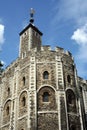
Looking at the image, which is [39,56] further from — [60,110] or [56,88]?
[60,110]

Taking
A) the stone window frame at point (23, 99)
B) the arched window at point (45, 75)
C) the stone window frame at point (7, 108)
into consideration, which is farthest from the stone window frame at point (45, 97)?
the stone window frame at point (7, 108)

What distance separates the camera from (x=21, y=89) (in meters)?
25.2

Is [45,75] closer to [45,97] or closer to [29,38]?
[45,97]

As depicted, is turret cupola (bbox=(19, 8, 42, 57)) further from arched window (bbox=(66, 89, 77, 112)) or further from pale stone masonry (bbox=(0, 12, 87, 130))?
arched window (bbox=(66, 89, 77, 112))

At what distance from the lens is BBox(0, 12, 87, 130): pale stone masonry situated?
22422 millimetres

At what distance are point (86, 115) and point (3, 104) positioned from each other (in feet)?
31.2

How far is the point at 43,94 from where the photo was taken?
78.2 feet

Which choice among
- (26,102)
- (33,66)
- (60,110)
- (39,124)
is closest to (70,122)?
(60,110)

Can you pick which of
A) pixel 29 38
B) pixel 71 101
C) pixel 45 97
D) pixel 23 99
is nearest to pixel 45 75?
pixel 45 97

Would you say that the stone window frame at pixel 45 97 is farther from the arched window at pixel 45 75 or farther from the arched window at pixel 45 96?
the arched window at pixel 45 75

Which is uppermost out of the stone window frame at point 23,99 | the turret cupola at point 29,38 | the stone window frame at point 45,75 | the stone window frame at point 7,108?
the turret cupola at point 29,38

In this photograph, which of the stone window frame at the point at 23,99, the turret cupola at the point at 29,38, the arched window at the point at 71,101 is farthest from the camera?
the turret cupola at the point at 29,38

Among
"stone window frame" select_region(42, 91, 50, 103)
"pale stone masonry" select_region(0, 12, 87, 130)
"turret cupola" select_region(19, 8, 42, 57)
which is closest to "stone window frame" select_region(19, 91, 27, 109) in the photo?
"pale stone masonry" select_region(0, 12, 87, 130)

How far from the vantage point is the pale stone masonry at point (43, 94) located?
22.4 metres
